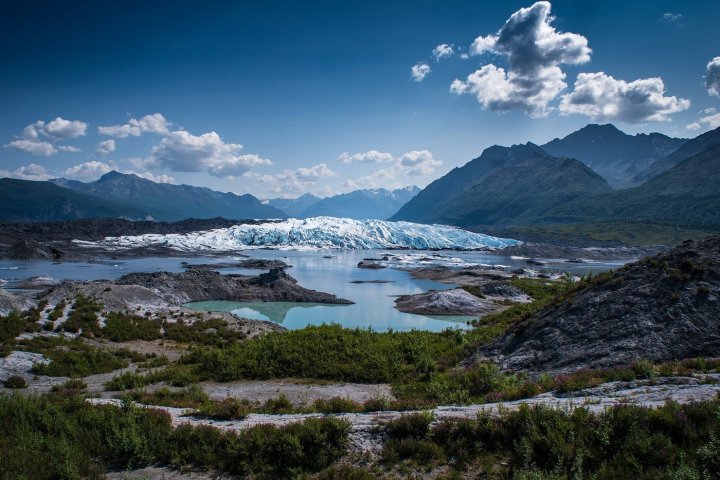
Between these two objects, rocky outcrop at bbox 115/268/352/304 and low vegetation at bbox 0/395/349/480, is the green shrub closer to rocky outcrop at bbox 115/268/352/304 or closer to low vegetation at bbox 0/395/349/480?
low vegetation at bbox 0/395/349/480

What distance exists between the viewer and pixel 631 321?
16.6 metres

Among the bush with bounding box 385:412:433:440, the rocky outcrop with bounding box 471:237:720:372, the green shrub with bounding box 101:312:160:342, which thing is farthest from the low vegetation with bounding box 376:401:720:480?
the green shrub with bounding box 101:312:160:342

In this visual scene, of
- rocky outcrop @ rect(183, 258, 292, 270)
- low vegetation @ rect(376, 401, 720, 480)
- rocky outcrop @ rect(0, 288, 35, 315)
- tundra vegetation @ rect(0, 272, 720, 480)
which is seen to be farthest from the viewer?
rocky outcrop @ rect(183, 258, 292, 270)

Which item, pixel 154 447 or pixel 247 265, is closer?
pixel 154 447

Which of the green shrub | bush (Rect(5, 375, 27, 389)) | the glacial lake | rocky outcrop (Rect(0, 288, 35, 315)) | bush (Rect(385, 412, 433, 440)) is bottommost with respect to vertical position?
the glacial lake

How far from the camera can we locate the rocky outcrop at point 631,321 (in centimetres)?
1503

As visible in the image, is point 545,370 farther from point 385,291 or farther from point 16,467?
point 385,291

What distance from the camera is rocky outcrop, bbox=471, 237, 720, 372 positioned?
15031 millimetres

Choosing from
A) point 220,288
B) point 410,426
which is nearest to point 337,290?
point 220,288

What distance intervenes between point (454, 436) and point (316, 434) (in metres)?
2.84

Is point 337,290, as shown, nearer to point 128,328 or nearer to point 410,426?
point 128,328

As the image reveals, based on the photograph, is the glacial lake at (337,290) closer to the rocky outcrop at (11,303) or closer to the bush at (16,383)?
the bush at (16,383)

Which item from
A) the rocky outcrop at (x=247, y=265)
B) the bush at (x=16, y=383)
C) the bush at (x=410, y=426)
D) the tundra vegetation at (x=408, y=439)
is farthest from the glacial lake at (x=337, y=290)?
the bush at (x=410, y=426)

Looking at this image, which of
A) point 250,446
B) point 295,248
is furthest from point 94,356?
point 295,248
